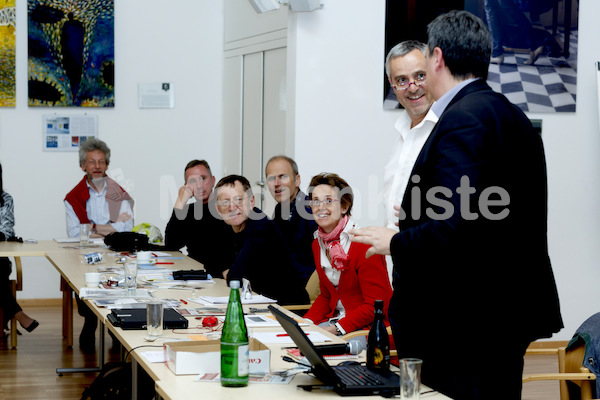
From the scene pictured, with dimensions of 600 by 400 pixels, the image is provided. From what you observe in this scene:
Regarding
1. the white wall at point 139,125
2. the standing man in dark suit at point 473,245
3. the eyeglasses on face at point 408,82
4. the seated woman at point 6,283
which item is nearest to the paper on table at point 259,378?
the standing man in dark suit at point 473,245

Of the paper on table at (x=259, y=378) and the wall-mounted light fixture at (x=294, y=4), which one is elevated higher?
the wall-mounted light fixture at (x=294, y=4)

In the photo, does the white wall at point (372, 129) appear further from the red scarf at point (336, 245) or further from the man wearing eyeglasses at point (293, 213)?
the red scarf at point (336, 245)

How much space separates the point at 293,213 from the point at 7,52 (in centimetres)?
386

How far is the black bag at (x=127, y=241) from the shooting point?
5.81 metres

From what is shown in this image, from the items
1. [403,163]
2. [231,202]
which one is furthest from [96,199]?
[403,163]

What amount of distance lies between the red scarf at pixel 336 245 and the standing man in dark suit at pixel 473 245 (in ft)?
5.26

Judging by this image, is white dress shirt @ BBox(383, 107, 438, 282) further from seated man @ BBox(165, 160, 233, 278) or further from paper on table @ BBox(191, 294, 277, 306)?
seated man @ BBox(165, 160, 233, 278)

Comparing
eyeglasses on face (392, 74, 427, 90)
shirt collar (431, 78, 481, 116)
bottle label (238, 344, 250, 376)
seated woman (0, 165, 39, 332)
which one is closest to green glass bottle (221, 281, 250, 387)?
bottle label (238, 344, 250, 376)

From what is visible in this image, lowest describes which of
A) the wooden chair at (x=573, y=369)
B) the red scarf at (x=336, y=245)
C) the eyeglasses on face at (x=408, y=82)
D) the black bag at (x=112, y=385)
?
the black bag at (x=112, y=385)

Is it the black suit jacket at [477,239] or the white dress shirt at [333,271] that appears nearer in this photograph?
the black suit jacket at [477,239]

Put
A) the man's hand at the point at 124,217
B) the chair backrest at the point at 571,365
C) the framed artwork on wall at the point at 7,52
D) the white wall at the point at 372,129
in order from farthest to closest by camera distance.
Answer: the framed artwork on wall at the point at 7,52, the man's hand at the point at 124,217, the white wall at the point at 372,129, the chair backrest at the point at 571,365

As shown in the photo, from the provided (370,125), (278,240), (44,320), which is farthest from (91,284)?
(44,320)

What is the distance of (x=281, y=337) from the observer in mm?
2977

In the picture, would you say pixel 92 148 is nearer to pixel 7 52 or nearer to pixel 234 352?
pixel 7 52
